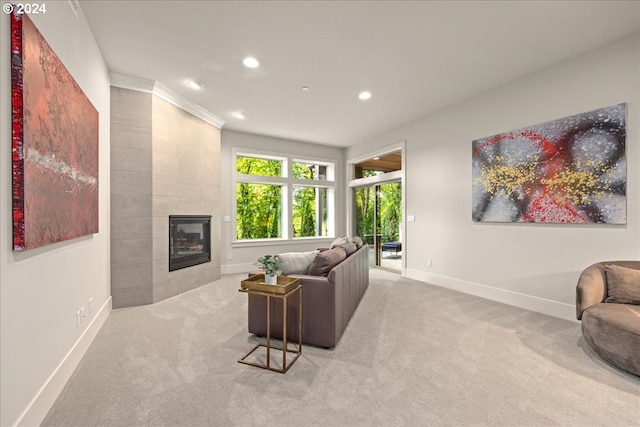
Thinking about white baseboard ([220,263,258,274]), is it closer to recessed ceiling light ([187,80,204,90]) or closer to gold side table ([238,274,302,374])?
recessed ceiling light ([187,80,204,90])

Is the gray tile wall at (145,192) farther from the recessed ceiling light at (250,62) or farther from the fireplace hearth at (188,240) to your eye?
the recessed ceiling light at (250,62)

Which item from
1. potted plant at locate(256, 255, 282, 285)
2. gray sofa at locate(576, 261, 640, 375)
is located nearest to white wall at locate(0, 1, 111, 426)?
potted plant at locate(256, 255, 282, 285)

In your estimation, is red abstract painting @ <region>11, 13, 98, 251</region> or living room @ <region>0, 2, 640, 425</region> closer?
red abstract painting @ <region>11, 13, 98, 251</region>

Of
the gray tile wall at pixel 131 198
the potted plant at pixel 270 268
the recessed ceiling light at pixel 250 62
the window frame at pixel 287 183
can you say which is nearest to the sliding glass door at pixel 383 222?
the window frame at pixel 287 183

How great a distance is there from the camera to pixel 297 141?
267 inches

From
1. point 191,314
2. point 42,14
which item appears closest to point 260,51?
point 42,14

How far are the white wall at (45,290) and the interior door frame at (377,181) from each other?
477 centimetres

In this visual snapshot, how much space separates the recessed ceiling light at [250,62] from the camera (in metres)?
3.24

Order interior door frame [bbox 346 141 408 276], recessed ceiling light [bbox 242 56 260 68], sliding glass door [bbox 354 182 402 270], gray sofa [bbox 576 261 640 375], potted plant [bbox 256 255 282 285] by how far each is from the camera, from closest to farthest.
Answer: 1. gray sofa [bbox 576 261 640 375]
2. potted plant [bbox 256 255 282 285]
3. recessed ceiling light [bbox 242 56 260 68]
4. interior door frame [bbox 346 141 408 276]
5. sliding glass door [bbox 354 182 402 270]

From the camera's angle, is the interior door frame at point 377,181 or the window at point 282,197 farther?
the window at point 282,197

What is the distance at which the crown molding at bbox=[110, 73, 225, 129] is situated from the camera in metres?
3.65

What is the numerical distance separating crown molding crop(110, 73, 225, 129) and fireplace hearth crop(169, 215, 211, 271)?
1732 millimetres

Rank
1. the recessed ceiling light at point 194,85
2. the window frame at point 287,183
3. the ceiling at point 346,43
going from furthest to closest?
1. the window frame at point 287,183
2. the recessed ceiling light at point 194,85
3. the ceiling at point 346,43

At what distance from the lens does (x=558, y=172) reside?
10.8ft
